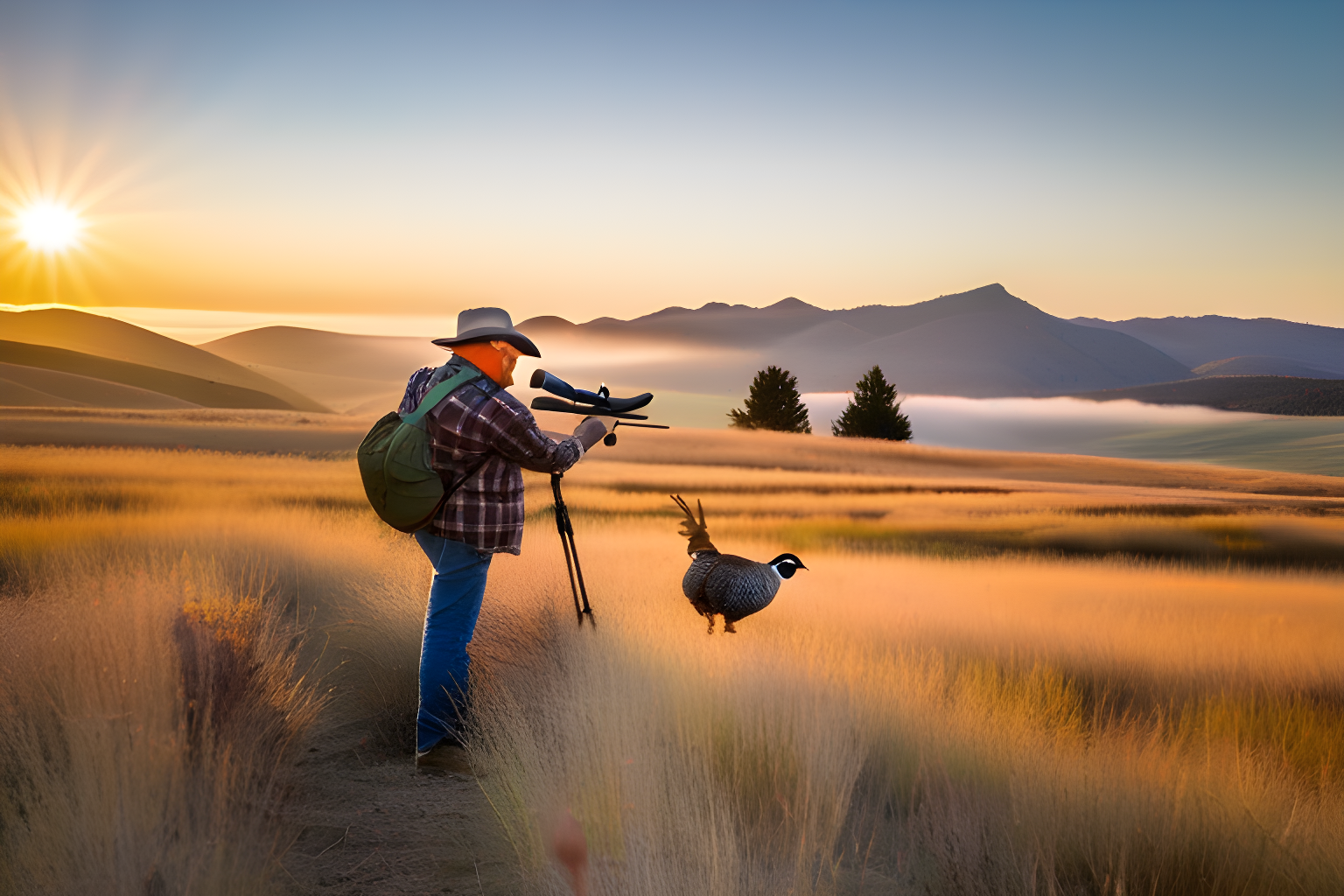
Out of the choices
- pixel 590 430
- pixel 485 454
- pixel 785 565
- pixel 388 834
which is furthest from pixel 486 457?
pixel 785 565

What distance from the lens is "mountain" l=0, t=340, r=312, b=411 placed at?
2616 inches

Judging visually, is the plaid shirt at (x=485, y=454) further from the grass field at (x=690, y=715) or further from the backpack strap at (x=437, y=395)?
the grass field at (x=690, y=715)

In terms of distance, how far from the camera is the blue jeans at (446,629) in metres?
4.70

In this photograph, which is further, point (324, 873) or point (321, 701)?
point (321, 701)

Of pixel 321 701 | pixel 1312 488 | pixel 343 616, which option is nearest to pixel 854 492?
pixel 1312 488

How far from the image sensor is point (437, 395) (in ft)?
14.6

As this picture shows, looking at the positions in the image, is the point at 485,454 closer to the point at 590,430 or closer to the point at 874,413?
the point at 590,430

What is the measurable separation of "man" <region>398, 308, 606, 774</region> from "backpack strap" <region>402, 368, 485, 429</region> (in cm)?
3

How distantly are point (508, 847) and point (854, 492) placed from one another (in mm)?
17344

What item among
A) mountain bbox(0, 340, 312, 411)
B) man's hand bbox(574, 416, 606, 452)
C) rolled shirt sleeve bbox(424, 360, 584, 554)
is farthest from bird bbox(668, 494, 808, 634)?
mountain bbox(0, 340, 312, 411)

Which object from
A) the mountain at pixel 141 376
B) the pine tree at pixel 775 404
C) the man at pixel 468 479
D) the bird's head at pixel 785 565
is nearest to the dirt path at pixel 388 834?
the man at pixel 468 479

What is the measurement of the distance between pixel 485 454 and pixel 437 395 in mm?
414

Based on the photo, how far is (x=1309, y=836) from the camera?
3.57m

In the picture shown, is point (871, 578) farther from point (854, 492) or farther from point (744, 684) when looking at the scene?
point (854, 492)
